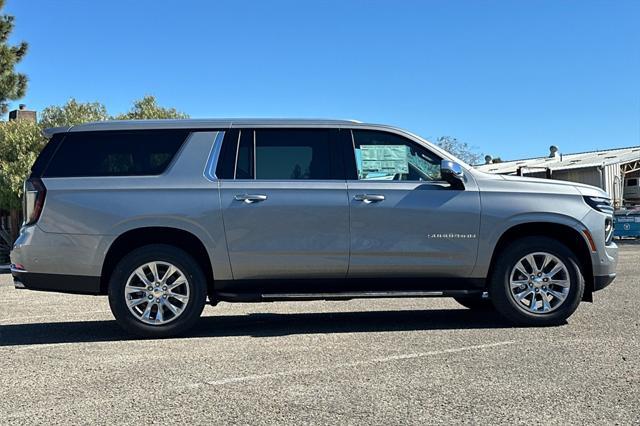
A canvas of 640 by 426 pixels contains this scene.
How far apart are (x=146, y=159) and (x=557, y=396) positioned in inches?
168

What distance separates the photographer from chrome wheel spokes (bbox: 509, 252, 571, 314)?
252 inches

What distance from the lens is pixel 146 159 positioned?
6.32 meters

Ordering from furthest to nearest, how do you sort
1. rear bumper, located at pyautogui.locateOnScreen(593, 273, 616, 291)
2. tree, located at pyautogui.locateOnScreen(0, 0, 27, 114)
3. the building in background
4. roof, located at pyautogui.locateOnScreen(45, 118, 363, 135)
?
the building in background
tree, located at pyautogui.locateOnScreen(0, 0, 27, 114)
rear bumper, located at pyautogui.locateOnScreen(593, 273, 616, 291)
roof, located at pyautogui.locateOnScreen(45, 118, 363, 135)

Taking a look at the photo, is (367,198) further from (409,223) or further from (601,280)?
(601,280)

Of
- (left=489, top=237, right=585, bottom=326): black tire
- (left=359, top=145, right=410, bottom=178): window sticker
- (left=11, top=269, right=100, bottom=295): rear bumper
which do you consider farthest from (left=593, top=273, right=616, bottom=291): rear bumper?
(left=11, top=269, right=100, bottom=295): rear bumper

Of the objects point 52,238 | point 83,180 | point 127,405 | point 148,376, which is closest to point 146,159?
point 83,180

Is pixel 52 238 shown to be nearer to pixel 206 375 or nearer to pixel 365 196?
pixel 206 375

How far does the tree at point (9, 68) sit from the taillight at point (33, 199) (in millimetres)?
16606

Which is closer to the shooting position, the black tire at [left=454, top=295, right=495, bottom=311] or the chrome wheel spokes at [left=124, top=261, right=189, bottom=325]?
the chrome wheel spokes at [left=124, top=261, right=189, bottom=325]

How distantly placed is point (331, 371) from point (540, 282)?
8.90 feet

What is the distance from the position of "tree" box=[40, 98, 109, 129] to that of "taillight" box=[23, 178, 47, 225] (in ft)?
78.0

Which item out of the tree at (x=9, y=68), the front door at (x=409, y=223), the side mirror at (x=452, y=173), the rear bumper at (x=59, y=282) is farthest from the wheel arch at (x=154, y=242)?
the tree at (x=9, y=68)

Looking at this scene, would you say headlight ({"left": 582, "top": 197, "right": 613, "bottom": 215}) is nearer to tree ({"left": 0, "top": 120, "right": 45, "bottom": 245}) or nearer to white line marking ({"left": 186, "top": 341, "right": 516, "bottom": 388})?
white line marking ({"left": 186, "top": 341, "right": 516, "bottom": 388})

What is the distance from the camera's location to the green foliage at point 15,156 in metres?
26.8
